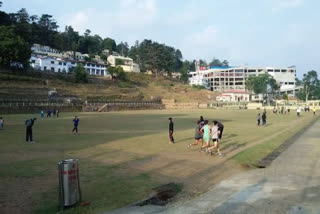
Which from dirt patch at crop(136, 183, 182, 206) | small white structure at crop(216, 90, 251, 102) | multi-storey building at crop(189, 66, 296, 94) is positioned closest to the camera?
dirt patch at crop(136, 183, 182, 206)

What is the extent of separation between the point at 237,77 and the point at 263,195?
146211 mm

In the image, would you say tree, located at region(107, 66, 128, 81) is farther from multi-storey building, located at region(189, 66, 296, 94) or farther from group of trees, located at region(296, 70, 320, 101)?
group of trees, located at region(296, 70, 320, 101)

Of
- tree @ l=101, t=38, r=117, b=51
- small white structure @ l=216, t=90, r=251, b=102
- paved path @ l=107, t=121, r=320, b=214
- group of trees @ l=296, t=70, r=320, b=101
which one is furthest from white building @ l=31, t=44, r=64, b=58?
paved path @ l=107, t=121, r=320, b=214

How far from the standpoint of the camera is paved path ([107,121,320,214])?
7070 millimetres

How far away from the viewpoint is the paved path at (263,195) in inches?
278

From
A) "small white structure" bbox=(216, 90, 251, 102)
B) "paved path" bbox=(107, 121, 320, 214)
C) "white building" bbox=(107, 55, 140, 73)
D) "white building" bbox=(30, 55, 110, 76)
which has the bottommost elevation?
"paved path" bbox=(107, 121, 320, 214)

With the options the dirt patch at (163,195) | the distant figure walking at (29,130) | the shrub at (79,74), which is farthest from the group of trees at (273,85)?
the dirt patch at (163,195)

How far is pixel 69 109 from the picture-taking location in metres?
61.9

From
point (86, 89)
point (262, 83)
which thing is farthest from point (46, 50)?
point (262, 83)

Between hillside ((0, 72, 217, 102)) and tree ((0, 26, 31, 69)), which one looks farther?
tree ((0, 26, 31, 69))

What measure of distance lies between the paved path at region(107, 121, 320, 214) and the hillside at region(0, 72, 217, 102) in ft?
175

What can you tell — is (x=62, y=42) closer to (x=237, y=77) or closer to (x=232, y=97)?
(x=232, y=97)

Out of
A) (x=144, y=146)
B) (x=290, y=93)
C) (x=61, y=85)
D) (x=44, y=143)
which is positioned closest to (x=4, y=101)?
(x=61, y=85)

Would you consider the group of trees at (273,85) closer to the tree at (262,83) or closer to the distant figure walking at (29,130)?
the tree at (262,83)
